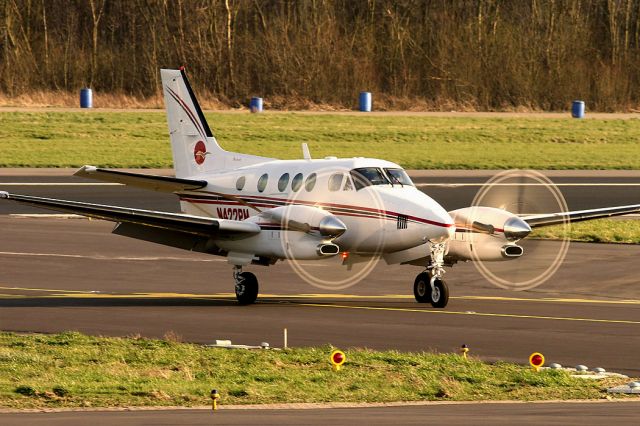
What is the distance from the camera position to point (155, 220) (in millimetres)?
25938

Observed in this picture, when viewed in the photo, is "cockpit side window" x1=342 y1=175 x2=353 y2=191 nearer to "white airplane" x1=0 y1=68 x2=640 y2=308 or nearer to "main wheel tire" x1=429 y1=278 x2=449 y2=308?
"white airplane" x1=0 y1=68 x2=640 y2=308

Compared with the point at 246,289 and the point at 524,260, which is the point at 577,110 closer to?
the point at 524,260

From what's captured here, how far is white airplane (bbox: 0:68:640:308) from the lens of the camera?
25.8 meters

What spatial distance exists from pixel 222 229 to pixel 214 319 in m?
2.27

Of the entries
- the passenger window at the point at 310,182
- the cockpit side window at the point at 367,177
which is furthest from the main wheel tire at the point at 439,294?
the passenger window at the point at 310,182

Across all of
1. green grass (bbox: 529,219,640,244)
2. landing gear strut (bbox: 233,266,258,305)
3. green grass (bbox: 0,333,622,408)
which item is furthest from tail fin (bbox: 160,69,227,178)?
green grass (bbox: 529,219,640,244)

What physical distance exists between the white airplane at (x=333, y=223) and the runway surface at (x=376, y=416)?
950 cm

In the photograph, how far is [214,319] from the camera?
81.5 feet

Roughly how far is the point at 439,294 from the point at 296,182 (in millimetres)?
3776

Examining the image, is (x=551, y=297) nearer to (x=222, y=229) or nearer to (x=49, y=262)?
(x=222, y=229)

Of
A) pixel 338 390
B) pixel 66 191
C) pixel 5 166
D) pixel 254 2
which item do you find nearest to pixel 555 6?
pixel 254 2

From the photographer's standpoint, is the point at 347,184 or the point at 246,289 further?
the point at 246,289

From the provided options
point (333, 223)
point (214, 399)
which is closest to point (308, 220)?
point (333, 223)

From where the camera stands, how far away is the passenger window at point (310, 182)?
1057 inches
